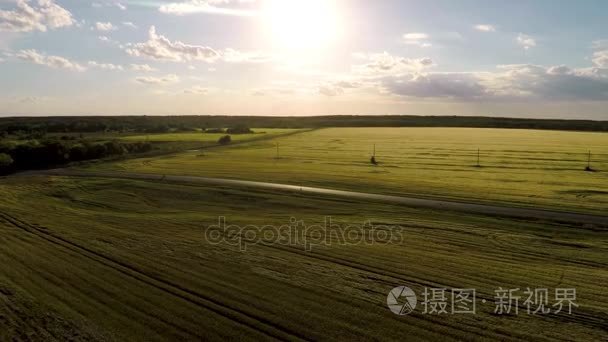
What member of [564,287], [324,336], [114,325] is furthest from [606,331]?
[114,325]

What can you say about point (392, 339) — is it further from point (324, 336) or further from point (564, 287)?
point (564, 287)

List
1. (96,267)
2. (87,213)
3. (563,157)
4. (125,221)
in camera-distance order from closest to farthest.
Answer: (96,267) < (125,221) < (87,213) < (563,157)

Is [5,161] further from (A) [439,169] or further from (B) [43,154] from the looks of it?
(A) [439,169]

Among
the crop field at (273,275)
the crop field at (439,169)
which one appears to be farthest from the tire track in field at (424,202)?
the crop field at (439,169)

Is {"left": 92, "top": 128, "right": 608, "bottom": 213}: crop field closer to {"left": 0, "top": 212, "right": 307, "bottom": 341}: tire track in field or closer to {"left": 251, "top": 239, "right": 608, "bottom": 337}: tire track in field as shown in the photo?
{"left": 251, "top": 239, "right": 608, "bottom": 337}: tire track in field

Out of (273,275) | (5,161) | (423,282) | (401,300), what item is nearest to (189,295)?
(273,275)
